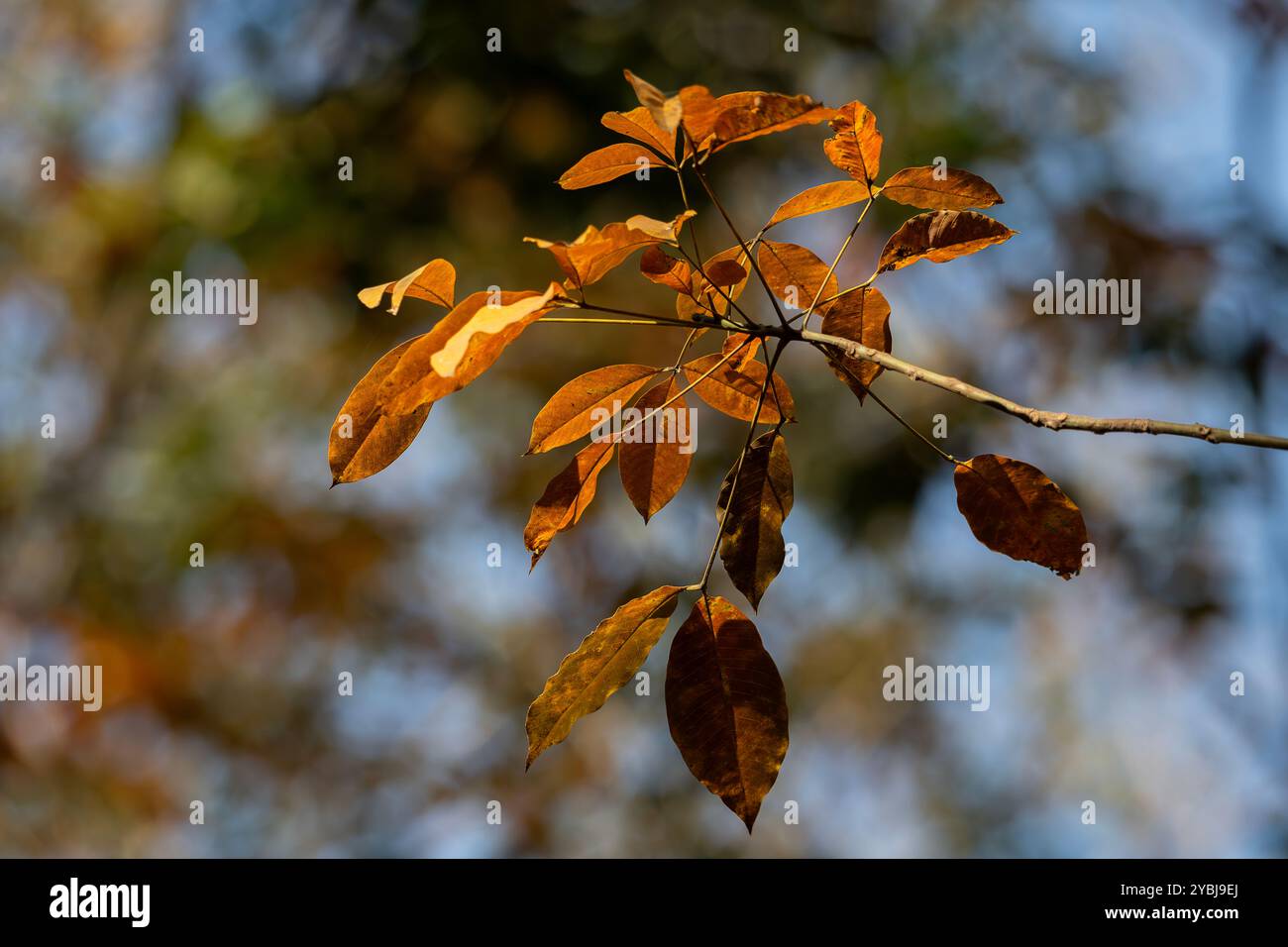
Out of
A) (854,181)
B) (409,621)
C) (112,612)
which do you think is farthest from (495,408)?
(854,181)

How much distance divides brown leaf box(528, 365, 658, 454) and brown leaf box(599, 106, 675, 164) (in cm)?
13

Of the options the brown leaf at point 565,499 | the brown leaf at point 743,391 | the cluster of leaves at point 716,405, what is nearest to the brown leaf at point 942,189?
the cluster of leaves at point 716,405

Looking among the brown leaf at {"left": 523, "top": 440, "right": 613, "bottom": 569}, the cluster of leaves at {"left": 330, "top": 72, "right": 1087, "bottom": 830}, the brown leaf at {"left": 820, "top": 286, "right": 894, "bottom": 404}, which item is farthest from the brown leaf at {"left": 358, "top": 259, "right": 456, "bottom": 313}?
the brown leaf at {"left": 820, "top": 286, "right": 894, "bottom": 404}

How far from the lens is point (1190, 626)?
3906mm

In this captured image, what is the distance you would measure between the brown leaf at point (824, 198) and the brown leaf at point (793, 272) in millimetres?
40

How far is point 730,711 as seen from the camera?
610mm

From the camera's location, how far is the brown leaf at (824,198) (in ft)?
2.12


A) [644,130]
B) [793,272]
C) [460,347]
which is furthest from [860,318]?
[460,347]

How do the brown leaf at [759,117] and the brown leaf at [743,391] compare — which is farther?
the brown leaf at [743,391]

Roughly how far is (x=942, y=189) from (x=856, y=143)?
0.07 meters

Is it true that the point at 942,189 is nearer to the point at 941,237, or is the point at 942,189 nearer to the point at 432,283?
the point at 941,237

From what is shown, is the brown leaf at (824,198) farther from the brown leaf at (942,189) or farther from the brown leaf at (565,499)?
the brown leaf at (565,499)

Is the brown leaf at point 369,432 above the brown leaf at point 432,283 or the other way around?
the other way around

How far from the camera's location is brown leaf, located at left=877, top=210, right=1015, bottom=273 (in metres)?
0.62
